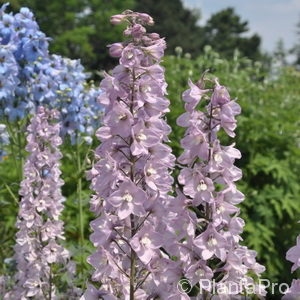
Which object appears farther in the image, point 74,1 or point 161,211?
point 74,1

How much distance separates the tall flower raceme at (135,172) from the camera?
7.29ft

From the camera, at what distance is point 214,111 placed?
228 cm

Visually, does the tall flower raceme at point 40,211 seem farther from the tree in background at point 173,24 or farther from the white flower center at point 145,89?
the tree in background at point 173,24

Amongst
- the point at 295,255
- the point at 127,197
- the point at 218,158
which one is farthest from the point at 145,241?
the point at 295,255

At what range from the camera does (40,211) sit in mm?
3539

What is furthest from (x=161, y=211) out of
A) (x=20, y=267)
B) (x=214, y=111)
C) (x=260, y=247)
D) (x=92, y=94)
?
(x=260, y=247)

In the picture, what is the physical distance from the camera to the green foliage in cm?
579

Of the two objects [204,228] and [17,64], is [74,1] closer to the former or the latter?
[17,64]

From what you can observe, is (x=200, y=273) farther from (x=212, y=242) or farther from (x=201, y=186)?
(x=201, y=186)

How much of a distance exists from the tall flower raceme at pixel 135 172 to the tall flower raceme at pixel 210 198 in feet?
0.28

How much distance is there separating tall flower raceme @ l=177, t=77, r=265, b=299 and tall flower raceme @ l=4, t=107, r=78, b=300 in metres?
1.38

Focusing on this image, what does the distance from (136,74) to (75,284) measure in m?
1.87

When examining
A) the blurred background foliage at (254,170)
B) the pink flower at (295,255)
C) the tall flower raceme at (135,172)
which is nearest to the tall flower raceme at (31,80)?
the blurred background foliage at (254,170)

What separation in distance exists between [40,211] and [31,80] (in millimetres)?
1430
